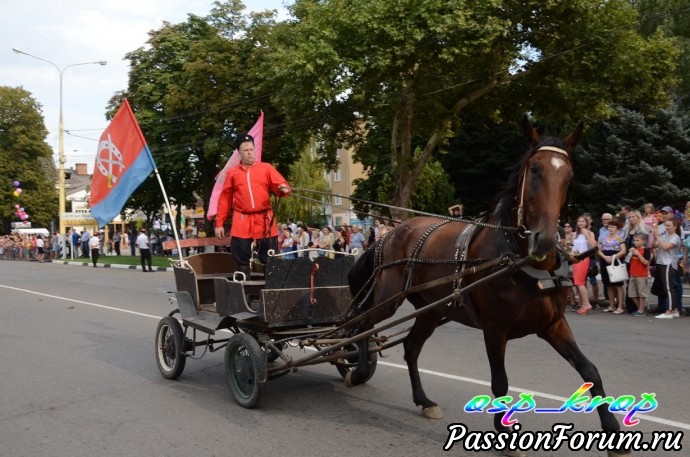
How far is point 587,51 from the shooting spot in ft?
74.3

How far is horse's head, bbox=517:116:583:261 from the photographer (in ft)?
13.3

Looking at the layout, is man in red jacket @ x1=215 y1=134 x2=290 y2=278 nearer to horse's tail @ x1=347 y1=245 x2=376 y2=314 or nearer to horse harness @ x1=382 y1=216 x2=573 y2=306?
horse's tail @ x1=347 y1=245 x2=376 y2=314

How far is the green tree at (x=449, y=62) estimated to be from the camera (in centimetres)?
2053

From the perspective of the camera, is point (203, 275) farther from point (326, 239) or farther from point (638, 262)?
A: point (326, 239)

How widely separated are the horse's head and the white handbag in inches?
329

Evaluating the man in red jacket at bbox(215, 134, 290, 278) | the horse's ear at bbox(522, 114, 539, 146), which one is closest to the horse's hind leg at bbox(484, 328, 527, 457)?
the horse's ear at bbox(522, 114, 539, 146)

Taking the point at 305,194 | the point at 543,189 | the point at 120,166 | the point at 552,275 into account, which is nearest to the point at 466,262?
the point at 552,275

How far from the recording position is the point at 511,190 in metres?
4.66

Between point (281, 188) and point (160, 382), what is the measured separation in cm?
246

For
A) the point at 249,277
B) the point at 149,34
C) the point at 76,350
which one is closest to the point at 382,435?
the point at 249,277

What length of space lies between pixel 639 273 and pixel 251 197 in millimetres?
8103

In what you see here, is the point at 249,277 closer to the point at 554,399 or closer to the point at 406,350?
the point at 406,350

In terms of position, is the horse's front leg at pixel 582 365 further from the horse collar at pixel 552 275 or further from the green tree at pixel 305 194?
the green tree at pixel 305 194

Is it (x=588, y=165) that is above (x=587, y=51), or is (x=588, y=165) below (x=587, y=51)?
below
